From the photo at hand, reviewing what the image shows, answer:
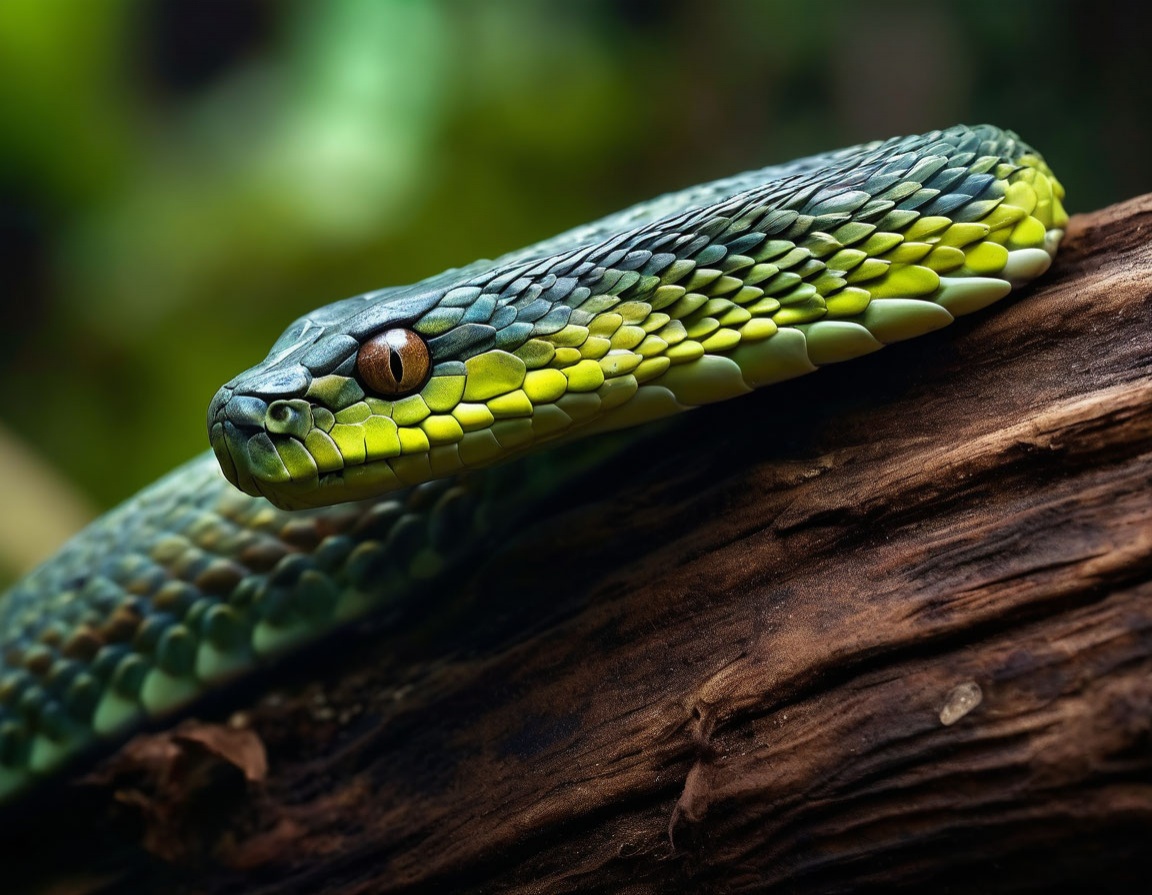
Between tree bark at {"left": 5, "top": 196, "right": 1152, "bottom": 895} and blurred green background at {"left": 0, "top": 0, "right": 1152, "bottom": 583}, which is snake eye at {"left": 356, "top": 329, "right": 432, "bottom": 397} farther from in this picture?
blurred green background at {"left": 0, "top": 0, "right": 1152, "bottom": 583}

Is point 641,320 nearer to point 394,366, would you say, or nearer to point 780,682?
point 394,366

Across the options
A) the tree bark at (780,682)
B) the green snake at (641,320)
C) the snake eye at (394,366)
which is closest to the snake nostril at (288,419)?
the green snake at (641,320)

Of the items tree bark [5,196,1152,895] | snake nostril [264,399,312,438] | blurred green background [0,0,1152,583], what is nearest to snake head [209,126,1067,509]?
snake nostril [264,399,312,438]

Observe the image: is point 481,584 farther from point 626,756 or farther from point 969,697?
point 969,697

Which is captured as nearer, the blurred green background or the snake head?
the snake head

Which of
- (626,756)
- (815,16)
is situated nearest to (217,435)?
(626,756)

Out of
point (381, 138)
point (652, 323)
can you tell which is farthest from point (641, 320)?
point (381, 138)

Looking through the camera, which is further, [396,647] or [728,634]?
[396,647]
